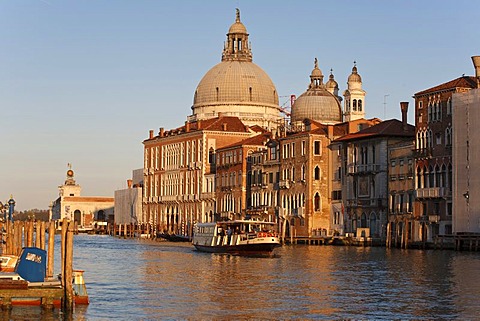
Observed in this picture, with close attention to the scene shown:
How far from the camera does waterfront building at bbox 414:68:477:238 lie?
240 feet

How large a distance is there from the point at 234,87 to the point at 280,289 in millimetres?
87577

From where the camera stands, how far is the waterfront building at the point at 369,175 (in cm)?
8225

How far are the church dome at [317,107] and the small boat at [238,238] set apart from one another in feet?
137

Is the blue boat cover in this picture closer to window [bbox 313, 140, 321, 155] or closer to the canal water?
the canal water

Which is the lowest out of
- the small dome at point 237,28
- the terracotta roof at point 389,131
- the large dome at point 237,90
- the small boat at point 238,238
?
the small boat at point 238,238

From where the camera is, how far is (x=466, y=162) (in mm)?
70125

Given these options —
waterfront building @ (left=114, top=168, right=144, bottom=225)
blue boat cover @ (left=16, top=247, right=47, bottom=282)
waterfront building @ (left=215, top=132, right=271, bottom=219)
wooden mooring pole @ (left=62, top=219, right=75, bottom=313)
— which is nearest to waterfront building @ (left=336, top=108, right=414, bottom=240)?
waterfront building @ (left=215, top=132, right=271, bottom=219)

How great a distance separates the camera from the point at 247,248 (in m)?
63.8

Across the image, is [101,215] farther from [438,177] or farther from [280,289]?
[280,289]

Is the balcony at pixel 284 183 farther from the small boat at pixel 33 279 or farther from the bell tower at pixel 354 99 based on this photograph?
the small boat at pixel 33 279

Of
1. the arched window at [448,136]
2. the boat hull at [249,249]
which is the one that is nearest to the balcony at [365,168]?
the arched window at [448,136]

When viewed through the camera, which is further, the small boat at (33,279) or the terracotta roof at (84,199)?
the terracotta roof at (84,199)

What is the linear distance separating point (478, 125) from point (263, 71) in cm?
6475

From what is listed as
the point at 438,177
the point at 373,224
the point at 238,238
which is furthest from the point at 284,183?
the point at 238,238
